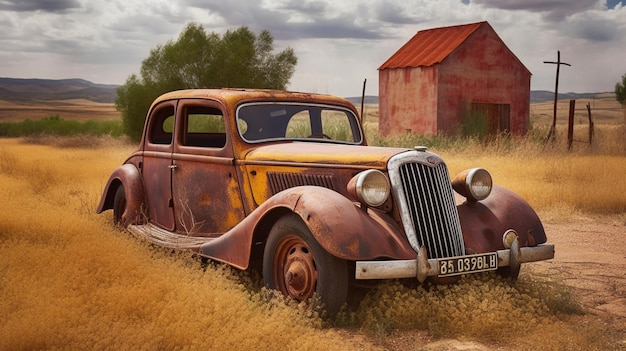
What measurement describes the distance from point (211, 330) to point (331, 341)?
0.71 metres

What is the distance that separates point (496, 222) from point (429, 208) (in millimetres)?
779

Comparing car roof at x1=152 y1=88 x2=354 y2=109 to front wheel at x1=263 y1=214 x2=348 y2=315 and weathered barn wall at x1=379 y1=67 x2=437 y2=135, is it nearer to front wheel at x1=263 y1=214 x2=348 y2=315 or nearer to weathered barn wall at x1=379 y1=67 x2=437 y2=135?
front wheel at x1=263 y1=214 x2=348 y2=315

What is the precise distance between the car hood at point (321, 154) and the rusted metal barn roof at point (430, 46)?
14963mm

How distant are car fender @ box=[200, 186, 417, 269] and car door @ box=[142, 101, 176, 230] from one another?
5.87 ft

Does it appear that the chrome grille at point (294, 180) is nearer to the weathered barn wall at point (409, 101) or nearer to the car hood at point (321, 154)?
the car hood at point (321, 154)

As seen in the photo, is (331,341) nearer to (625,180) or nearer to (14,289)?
(14,289)

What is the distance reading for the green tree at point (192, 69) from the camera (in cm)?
2523

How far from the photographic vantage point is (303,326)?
13.4 feet

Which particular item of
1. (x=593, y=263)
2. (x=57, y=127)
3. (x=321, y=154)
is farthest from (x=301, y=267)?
(x=57, y=127)

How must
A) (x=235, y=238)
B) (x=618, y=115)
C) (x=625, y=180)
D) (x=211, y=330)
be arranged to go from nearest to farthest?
(x=211, y=330)
(x=235, y=238)
(x=625, y=180)
(x=618, y=115)

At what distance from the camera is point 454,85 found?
19797 millimetres

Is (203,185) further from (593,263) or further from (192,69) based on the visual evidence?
(192,69)

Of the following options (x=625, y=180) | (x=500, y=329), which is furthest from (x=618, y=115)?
(x=500, y=329)

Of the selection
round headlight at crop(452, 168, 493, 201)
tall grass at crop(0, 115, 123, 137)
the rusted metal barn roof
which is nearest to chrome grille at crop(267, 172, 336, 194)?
round headlight at crop(452, 168, 493, 201)
